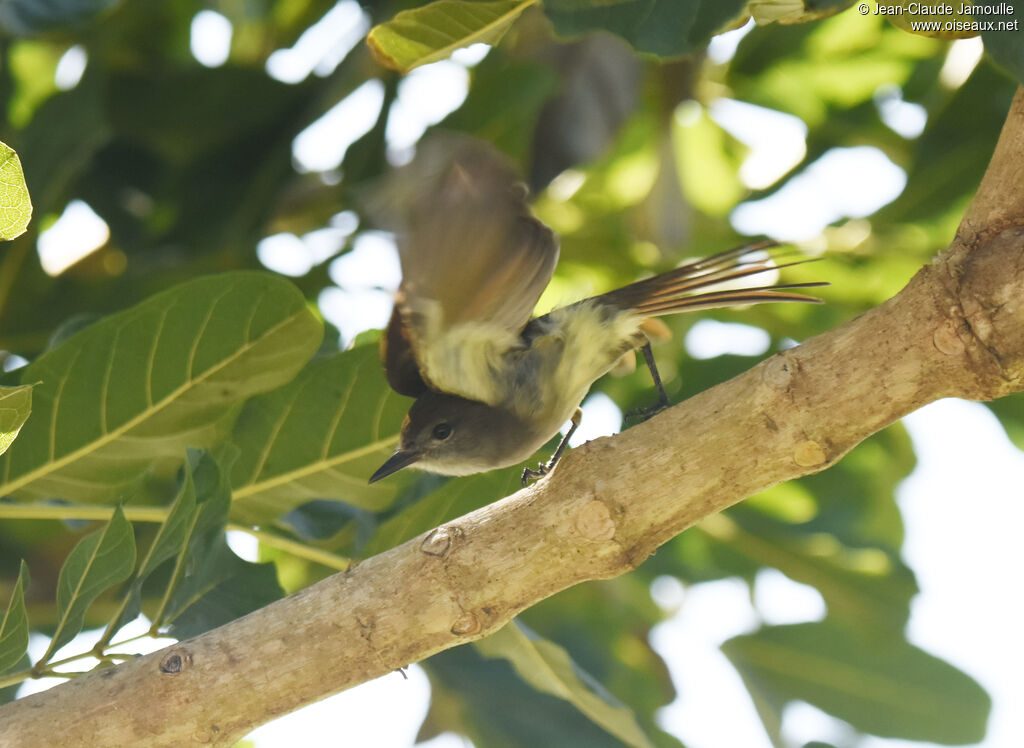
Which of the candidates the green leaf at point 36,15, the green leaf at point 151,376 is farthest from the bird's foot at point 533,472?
the green leaf at point 36,15

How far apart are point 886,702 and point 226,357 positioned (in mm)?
2130

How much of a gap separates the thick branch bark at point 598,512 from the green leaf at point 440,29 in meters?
0.64

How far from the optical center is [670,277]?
2.00m

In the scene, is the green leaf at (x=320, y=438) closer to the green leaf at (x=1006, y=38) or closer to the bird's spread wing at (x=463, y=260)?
the bird's spread wing at (x=463, y=260)

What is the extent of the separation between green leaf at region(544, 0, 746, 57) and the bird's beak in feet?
2.92

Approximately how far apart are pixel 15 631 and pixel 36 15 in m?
1.51

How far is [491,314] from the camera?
179cm

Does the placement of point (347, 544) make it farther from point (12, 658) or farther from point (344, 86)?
point (344, 86)

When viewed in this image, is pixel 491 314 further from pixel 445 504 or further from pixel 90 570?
pixel 90 570

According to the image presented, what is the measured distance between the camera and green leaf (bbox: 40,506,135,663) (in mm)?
1675

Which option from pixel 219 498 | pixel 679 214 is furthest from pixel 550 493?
pixel 679 214

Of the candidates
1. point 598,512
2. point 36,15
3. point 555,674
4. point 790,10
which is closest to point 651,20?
point 790,10

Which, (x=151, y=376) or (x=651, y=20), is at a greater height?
(x=651, y=20)

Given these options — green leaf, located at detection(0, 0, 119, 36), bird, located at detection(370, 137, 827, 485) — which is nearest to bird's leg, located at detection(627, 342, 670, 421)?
bird, located at detection(370, 137, 827, 485)
